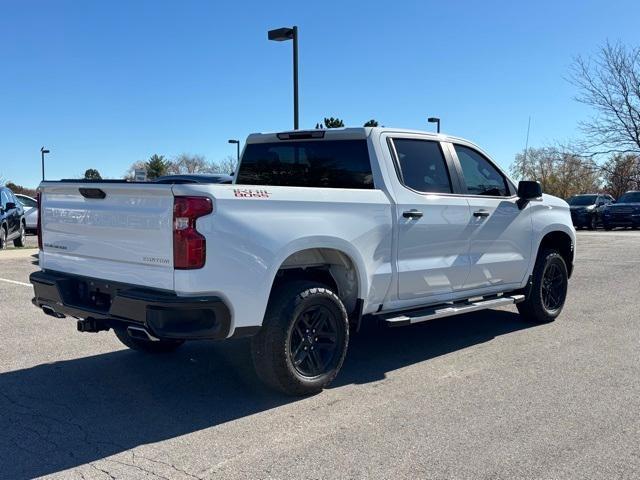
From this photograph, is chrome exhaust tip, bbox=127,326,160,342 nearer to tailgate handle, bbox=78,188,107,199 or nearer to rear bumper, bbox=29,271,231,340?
rear bumper, bbox=29,271,231,340

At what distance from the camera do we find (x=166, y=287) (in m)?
4.05

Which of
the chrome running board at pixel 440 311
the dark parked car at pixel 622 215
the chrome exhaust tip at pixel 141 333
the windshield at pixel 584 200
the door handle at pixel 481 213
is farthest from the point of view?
the windshield at pixel 584 200

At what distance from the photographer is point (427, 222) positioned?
553 cm

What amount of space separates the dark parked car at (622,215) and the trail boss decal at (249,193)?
27.4 meters

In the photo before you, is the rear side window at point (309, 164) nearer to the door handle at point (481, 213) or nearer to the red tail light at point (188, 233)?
the door handle at point (481, 213)

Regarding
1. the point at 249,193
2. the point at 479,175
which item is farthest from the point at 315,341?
the point at 479,175

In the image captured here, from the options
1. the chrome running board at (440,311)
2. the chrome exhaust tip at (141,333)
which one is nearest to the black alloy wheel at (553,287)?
the chrome running board at (440,311)

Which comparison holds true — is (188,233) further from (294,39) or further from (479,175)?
Result: (294,39)

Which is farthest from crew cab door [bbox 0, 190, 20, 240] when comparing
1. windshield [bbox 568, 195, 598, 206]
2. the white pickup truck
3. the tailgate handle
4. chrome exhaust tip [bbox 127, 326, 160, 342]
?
windshield [bbox 568, 195, 598, 206]

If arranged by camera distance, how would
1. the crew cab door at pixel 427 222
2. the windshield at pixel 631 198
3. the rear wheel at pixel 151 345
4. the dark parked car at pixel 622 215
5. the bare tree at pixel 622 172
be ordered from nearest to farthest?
the crew cab door at pixel 427 222 < the rear wheel at pixel 151 345 < the dark parked car at pixel 622 215 < the windshield at pixel 631 198 < the bare tree at pixel 622 172

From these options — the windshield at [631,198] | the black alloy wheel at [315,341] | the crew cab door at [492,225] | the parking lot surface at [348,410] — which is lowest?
the parking lot surface at [348,410]

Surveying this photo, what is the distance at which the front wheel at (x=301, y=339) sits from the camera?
4430 millimetres

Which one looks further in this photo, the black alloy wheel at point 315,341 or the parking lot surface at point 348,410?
the black alloy wheel at point 315,341

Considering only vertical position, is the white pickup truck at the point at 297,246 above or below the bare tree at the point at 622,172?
below
